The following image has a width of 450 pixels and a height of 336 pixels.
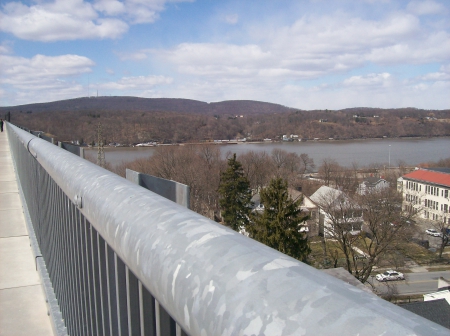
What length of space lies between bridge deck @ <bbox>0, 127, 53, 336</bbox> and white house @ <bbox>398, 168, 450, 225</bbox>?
35362 millimetres

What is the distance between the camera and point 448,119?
124 m

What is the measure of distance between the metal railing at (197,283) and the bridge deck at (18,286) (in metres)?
1.01

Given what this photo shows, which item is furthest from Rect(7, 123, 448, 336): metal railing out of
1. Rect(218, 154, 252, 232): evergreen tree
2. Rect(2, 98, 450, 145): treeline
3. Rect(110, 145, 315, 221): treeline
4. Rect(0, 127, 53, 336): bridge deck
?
A: Rect(2, 98, 450, 145): treeline

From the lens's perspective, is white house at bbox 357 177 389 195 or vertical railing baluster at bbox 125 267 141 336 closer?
vertical railing baluster at bbox 125 267 141 336

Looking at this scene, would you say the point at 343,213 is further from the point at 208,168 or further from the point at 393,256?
the point at 208,168

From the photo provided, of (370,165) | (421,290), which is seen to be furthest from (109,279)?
(370,165)

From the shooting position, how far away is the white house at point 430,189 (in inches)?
1443

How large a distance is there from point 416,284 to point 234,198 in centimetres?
1221

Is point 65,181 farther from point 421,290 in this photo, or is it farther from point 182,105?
point 182,105

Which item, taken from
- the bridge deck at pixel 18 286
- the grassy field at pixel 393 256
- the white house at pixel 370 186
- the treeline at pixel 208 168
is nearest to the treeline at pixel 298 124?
the treeline at pixel 208 168

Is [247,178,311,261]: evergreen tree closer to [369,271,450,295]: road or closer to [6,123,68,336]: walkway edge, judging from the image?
[369,271,450,295]: road

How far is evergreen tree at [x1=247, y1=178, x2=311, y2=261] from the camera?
18.7 meters

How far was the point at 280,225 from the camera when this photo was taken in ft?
62.1

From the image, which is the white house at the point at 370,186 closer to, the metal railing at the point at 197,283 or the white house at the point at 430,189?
the white house at the point at 430,189
